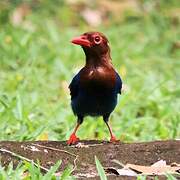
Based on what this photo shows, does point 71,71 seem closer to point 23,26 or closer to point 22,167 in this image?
point 23,26

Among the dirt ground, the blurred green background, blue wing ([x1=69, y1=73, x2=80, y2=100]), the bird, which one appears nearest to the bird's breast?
the bird

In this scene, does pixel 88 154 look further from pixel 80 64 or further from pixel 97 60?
pixel 80 64

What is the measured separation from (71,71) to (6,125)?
8.47 ft

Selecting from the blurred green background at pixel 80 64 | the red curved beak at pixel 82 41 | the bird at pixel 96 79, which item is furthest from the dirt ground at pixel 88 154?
the blurred green background at pixel 80 64

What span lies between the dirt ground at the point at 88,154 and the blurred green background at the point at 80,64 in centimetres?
103

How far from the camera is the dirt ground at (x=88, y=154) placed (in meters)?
4.95

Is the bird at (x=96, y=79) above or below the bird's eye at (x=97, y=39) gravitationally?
below

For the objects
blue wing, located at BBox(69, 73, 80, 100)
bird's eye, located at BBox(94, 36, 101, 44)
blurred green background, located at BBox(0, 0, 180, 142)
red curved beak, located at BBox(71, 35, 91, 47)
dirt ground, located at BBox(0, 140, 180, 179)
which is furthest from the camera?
blurred green background, located at BBox(0, 0, 180, 142)

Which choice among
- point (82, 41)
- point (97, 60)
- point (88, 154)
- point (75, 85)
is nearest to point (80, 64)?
point (75, 85)

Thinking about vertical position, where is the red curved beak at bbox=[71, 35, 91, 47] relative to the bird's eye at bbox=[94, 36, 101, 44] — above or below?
below

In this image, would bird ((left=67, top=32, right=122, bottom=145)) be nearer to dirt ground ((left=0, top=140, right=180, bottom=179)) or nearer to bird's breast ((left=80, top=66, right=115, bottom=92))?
bird's breast ((left=80, top=66, right=115, bottom=92))

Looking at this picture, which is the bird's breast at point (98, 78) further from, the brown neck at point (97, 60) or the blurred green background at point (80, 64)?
the blurred green background at point (80, 64)

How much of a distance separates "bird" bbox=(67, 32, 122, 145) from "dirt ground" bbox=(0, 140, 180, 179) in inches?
11.2

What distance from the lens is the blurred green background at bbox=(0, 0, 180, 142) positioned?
6.86 metres
